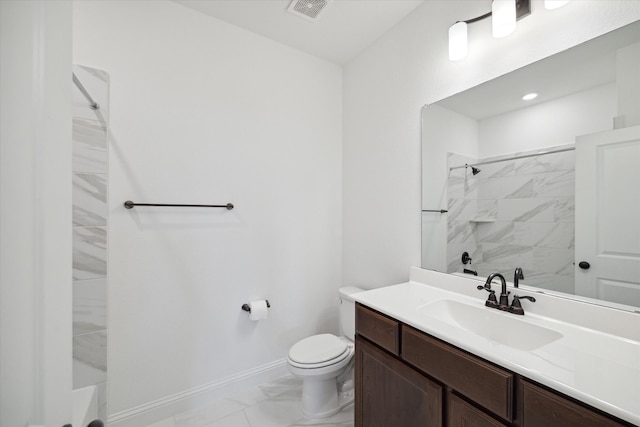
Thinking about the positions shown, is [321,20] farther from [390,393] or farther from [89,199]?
[390,393]

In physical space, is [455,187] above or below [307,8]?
below

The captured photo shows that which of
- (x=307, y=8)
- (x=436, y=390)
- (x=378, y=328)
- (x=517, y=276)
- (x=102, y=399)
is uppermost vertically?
(x=307, y=8)

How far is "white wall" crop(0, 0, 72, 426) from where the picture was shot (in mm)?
420

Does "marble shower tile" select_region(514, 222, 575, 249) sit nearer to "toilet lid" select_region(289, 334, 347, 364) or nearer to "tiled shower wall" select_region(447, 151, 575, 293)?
"tiled shower wall" select_region(447, 151, 575, 293)

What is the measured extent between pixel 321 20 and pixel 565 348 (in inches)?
84.8

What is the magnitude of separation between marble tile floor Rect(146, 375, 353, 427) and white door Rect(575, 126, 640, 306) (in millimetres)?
1483

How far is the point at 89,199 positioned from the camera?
4.57 ft

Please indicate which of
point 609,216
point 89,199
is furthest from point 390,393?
point 89,199

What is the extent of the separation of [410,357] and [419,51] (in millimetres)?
1757

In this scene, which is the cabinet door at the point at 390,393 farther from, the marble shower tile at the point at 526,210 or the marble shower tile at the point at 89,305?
the marble shower tile at the point at 89,305

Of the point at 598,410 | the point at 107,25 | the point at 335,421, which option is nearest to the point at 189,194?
the point at 107,25

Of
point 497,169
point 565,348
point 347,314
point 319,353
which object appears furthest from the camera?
point 347,314

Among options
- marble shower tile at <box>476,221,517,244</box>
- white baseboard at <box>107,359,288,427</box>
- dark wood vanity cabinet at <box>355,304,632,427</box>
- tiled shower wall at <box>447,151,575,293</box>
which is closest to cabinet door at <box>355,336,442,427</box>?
dark wood vanity cabinet at <box>355,304,632,427</box>

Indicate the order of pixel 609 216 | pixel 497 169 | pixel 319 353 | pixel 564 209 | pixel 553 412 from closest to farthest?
pixel 553 412 < pixel 609 216 < pixel 564 209 < pixel 497 169 < pixel 319 353
